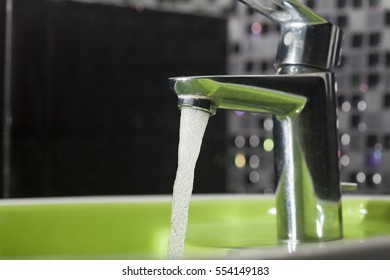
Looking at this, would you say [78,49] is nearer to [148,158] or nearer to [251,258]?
[148,158]

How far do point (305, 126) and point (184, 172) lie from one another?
3.1 inches

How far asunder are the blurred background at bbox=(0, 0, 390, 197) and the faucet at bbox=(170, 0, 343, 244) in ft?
1.26

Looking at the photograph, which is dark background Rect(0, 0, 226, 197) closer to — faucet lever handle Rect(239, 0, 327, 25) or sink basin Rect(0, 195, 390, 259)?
sink basin Rect(0, 195, 390, 259)

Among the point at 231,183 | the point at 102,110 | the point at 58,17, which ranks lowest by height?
the point at 231,183

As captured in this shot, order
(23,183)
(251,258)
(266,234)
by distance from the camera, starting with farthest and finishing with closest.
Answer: (23,183)
(266,234)
(251,258)

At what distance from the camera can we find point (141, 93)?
0.88 metres

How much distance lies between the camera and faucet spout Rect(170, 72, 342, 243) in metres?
0.34

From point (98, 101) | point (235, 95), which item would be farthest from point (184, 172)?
point (98, 101)

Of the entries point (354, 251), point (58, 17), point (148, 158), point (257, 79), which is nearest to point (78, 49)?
point (58, 17)

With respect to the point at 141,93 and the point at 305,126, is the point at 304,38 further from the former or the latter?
the point at 141,93

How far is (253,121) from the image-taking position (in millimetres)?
979

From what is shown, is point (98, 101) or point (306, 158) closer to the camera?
point (306, 158)

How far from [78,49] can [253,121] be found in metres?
0.30

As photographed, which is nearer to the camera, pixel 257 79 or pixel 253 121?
pixel 257 79
